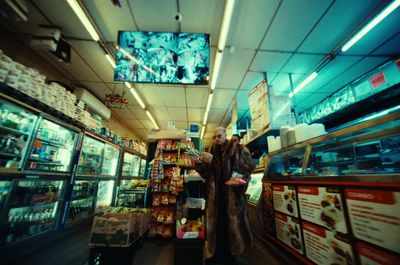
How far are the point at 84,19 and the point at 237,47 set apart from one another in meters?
2.75

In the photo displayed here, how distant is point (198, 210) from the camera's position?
2.28 m

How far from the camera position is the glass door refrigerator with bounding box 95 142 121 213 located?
493 centimetres

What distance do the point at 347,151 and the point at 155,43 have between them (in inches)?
133

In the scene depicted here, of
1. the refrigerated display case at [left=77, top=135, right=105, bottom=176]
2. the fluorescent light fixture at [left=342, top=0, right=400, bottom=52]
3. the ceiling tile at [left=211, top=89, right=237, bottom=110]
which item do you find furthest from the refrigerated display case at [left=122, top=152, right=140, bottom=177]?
the fluorescent light fixture at [left=342, top=0, right=400, bottom=52]

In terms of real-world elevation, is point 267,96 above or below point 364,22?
below

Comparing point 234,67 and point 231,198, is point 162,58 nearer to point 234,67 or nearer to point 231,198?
point 234,67

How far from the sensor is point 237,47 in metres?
3.19

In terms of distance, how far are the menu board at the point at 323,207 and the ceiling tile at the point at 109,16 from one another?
11.8 ft

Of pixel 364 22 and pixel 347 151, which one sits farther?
pixel 364 22

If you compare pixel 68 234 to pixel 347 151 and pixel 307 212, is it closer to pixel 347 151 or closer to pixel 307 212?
pixel 307 212

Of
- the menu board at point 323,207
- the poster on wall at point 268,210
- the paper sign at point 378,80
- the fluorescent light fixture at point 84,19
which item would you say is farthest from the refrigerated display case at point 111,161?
the paper sign at point 378,80

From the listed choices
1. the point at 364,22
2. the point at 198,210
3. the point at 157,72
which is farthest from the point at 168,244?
the point at 364,22

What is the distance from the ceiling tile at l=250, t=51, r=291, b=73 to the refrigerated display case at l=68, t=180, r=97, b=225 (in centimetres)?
503

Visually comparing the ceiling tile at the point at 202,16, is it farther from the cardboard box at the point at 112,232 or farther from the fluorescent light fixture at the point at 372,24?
the cardboard box at the point at 112,232
